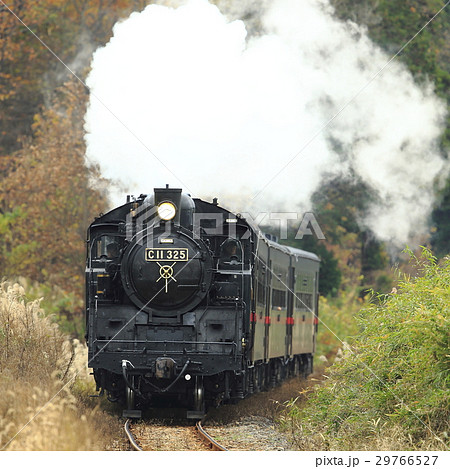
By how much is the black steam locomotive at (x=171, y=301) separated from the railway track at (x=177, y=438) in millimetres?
686

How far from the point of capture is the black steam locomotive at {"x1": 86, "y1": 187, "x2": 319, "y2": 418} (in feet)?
45.9

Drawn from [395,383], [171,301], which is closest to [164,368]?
[171,301]

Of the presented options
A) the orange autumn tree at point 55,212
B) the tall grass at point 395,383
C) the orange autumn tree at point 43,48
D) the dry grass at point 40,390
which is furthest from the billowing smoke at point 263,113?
the orange autumn tree at point 43,48

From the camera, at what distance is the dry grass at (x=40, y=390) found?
33.0 feet

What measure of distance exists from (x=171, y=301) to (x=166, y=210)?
129cm

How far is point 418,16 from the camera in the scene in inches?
1432

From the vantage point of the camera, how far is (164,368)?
13.9 metres

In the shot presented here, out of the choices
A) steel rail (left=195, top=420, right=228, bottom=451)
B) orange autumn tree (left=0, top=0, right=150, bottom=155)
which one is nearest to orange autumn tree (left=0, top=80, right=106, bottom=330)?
orange autumn tree (left=0, top=0, right=150, bottom=155)

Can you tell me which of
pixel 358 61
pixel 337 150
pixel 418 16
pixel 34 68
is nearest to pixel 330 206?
pixel 337 150

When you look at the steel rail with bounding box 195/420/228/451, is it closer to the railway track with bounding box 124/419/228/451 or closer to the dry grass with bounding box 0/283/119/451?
the railway track with bounding box 124/419/228/451

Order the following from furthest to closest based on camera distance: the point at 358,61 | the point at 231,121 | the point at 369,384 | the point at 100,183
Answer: the point at 358,61
the point at 100,183
the point at 231,121
the point at 369,384

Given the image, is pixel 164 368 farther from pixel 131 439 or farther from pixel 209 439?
pixel 131 439

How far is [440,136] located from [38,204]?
13.9 m
